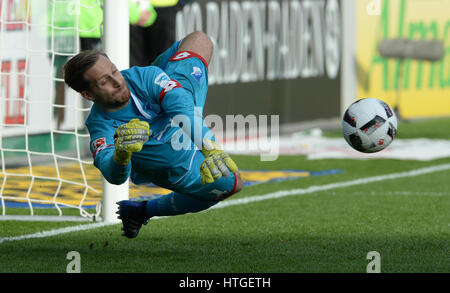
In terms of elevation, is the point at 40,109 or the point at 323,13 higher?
the point at 323,13

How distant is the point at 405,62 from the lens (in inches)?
706

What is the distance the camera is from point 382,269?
17.2 feet

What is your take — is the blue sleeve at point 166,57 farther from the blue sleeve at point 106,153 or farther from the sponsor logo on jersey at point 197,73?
the blue sleeve at point 106,153

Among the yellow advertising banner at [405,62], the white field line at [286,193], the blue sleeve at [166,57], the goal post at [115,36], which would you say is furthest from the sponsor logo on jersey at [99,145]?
the yellow advertising banner at [405,62]

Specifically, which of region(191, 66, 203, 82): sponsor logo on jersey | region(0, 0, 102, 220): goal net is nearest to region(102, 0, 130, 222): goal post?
region(191, 66, 203, 82): sponsor logo on jersey

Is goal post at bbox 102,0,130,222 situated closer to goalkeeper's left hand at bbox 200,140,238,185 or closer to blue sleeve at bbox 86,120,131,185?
blue sleeve at bbox 86,120,131,185

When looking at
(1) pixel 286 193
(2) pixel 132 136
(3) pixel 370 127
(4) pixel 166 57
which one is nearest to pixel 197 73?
(4) pixel 166 57

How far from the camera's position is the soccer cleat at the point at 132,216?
19.6ft

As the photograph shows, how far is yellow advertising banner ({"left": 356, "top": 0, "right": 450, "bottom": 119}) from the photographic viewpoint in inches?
680
